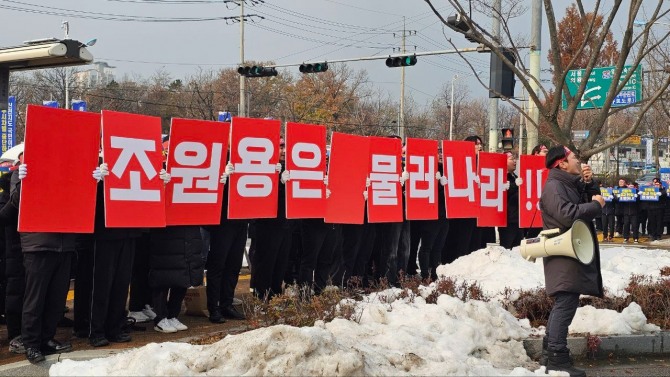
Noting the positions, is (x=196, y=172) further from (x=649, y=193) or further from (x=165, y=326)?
(x=649, y=193)

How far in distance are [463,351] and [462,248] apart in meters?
5.41

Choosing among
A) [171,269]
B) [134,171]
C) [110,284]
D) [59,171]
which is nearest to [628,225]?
[171,269]

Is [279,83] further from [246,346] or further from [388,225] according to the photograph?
[246,346]

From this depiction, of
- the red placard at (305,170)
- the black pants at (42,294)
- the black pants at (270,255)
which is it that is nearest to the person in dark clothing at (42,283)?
the black pants at (42,294)

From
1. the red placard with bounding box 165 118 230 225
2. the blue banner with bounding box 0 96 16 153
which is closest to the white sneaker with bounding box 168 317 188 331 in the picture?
the red placard with bounding box 165 118 230 225

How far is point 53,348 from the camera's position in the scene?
6.55 metres

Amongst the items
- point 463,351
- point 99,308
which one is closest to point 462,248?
point 463,351

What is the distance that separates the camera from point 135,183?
290 inches

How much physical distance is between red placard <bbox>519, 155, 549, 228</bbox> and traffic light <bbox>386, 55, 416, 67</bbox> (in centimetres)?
1443

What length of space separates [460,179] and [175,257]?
16.0 feet

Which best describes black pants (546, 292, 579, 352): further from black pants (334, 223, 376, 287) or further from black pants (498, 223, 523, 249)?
black pants (498, 223, 523, 249)

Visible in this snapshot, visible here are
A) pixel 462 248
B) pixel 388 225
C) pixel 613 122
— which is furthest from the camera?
pixel 613 122

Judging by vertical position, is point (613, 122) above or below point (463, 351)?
above

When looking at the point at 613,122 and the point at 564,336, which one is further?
the point at 613,122
